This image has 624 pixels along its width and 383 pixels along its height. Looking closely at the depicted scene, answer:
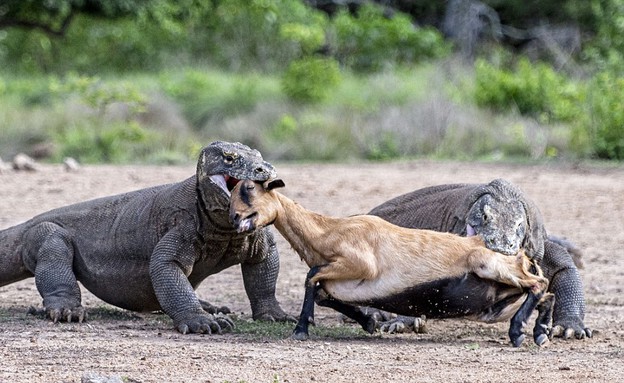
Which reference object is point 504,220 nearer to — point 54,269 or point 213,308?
point 213,308

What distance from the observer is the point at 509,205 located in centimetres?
820

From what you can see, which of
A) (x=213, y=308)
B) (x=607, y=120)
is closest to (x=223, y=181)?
(x=213, y=308)

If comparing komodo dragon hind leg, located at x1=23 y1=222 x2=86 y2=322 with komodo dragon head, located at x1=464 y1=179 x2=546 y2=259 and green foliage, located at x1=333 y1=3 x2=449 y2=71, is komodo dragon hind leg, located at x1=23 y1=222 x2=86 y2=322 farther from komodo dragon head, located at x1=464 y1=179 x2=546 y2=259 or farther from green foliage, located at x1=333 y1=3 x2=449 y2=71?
green foliage, located at x1=333 y1=3 x2=449 y2=71

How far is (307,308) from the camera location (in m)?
7.61

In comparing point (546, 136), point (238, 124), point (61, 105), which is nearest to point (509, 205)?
point (546, 136)

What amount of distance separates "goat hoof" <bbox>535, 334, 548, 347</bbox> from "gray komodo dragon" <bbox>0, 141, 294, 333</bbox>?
1.81m

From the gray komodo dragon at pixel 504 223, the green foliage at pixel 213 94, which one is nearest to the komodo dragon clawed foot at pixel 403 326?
the gray komodo dragon at pixel 504 223

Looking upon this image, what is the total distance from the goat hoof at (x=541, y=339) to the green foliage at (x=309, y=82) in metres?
16.9

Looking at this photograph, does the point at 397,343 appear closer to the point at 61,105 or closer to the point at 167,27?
the point at 61,105

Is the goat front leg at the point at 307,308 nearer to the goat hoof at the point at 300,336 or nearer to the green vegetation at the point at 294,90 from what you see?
the goat hoof at the point at 300,336

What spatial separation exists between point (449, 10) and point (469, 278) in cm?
2885

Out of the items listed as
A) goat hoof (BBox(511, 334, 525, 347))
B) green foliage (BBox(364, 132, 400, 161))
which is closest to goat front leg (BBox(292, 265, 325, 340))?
goat hoof (BBox(511, 334, 525, 347))

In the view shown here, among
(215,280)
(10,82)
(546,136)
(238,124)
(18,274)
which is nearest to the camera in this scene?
(18,274)

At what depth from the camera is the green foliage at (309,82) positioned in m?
24.8
